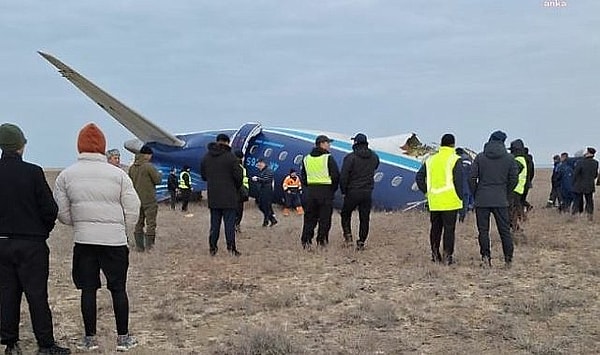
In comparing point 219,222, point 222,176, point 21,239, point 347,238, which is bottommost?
point 347,238

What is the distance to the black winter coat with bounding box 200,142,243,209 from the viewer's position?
35.8 ft

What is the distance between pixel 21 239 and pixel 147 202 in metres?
5.61

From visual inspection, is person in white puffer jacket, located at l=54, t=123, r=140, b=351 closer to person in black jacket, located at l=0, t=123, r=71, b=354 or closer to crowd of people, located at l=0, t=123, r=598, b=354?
crowd of people, located at l=0, t=123, r=598, b=354

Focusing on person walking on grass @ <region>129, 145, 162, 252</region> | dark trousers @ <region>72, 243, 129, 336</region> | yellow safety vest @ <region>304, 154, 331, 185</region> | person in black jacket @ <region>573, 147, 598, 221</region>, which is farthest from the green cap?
person in black jacket @ <region>573, 147, 598, 221</region>

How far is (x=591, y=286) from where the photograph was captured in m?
8.82

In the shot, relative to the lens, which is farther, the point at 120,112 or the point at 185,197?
the point at 185,197

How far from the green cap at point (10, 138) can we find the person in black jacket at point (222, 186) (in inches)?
192

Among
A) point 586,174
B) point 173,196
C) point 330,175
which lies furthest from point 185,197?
point 330,175

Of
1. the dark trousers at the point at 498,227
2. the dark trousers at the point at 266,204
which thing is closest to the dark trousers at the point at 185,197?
the dark trousers at the point at 266,204

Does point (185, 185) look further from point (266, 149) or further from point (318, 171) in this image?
point (318, 171)

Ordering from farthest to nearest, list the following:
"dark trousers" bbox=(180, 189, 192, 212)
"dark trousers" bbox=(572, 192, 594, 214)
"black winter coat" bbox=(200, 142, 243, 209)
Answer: "dark trousers" bbox=(180, 189, 192, 212), "dark trousers" bbox=(572, 192, 594, 214), "black winter coat" bbox=(200, 142, 243, 209)

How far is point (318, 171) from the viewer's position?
1155 cm

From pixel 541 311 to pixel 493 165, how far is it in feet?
9.44

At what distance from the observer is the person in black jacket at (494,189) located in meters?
9.85
